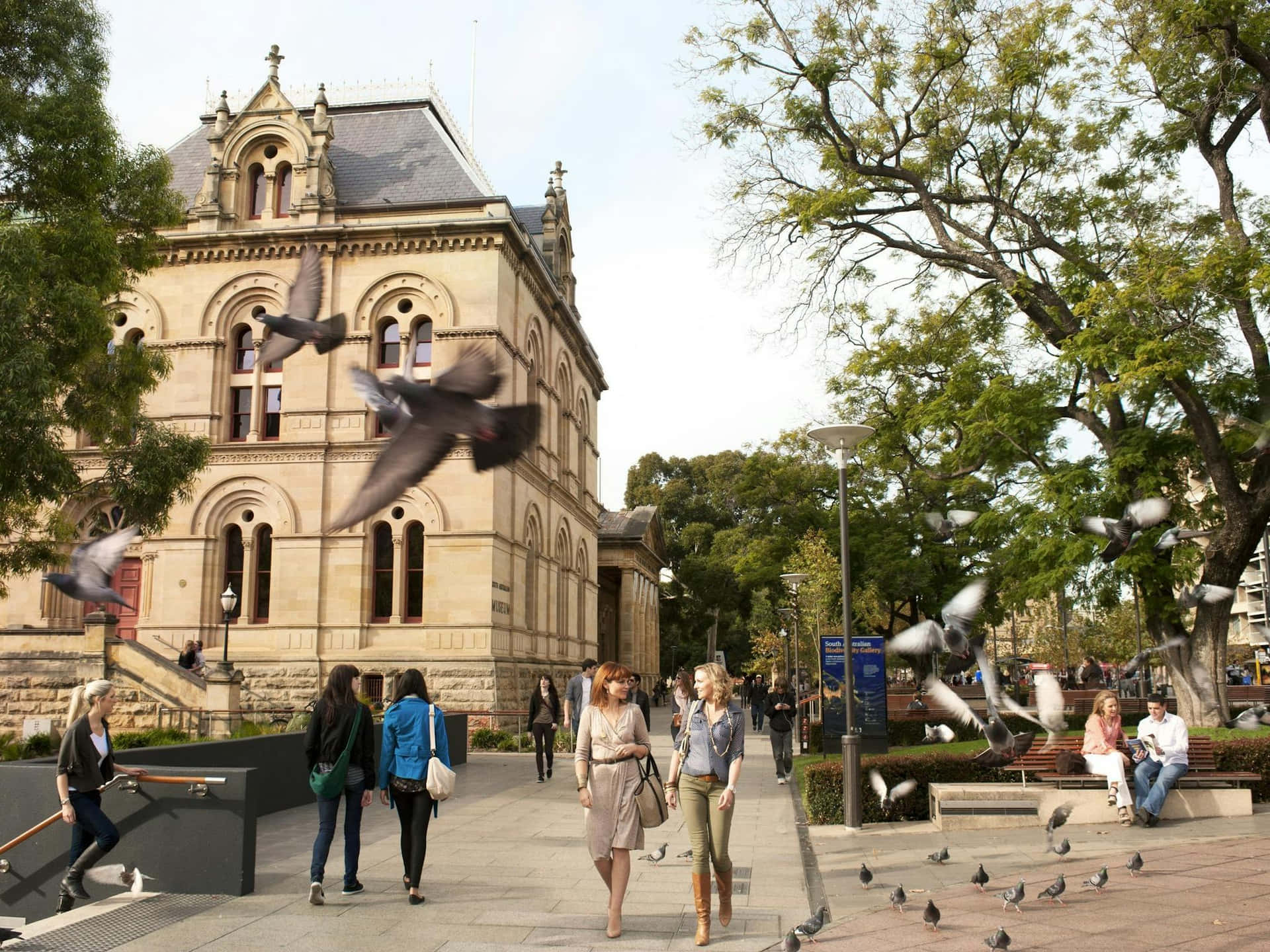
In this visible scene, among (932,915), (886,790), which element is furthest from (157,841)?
(886,790)

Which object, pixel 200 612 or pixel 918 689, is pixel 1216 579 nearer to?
pixel 918 689

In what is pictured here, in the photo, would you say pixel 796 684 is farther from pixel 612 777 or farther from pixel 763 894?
pixel 612 777

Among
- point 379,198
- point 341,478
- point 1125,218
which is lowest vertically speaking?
point 341,478

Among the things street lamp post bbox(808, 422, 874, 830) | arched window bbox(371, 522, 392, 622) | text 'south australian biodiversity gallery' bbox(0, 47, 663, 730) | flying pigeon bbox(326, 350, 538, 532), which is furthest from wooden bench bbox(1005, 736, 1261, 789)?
arched window bbox(371, 522, 392, 622)

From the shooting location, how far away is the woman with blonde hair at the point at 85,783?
830 centimetres

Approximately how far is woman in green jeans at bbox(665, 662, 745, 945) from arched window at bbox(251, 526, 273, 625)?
24.2 m

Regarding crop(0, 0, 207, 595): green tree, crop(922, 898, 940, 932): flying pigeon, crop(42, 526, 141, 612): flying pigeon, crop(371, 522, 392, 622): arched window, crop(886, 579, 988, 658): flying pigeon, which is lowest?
crop(922, 898, 940, 932): flying pigeon

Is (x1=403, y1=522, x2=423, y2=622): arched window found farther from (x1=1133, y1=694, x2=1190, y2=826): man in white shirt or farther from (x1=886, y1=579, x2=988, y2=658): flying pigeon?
(x1=1133, y1=694, x2=1190, y2=826): man in white shirt

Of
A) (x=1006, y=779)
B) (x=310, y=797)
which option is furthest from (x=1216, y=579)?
(x=310, y=797)

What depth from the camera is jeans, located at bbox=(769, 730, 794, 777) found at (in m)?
18.5

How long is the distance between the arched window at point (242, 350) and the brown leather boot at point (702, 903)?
25.7 metres

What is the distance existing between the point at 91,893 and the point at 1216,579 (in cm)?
1756

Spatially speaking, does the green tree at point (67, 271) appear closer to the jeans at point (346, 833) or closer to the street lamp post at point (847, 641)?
the jeans at point (346, 833)

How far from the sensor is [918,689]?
36.3 m
